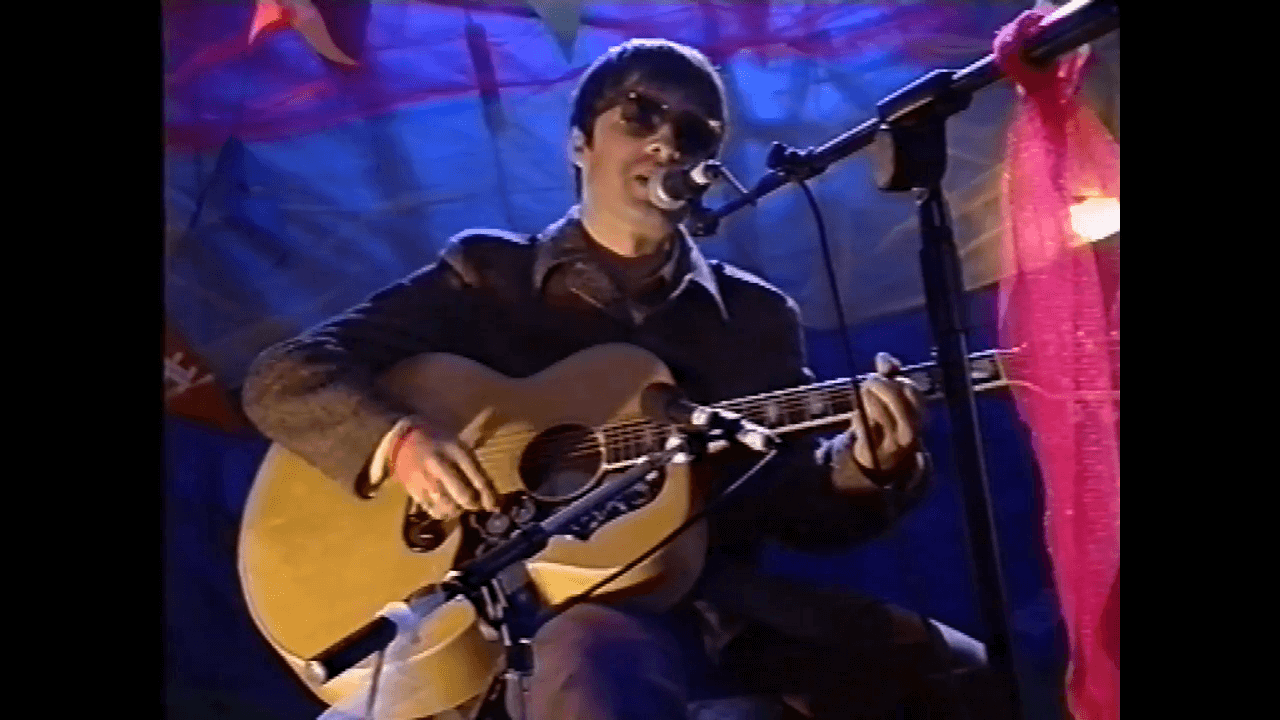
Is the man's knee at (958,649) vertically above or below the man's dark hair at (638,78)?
below

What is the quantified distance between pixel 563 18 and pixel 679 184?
24 cm

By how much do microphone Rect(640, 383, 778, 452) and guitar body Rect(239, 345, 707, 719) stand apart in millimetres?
16

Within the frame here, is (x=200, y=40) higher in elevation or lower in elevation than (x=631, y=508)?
higher

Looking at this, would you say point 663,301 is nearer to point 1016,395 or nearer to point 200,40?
point 1016,395

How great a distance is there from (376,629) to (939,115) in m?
0.87

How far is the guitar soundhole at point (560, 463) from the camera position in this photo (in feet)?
6.52

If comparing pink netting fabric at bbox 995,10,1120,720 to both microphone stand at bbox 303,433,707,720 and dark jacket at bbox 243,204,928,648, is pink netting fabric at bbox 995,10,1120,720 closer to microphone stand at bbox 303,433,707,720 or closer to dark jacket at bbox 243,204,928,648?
dark jacket at bbox 243,204,928,648

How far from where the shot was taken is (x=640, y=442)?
200 cm

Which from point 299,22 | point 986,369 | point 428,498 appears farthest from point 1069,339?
point 299,22

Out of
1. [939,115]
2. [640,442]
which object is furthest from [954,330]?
[640,442]

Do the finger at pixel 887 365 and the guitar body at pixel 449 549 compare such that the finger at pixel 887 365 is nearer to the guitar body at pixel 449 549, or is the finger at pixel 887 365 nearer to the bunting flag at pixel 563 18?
the guitar body at pixel 449 549

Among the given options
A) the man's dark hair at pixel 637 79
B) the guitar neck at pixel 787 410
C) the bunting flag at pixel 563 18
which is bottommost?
the guitar neck at pixel 787 410

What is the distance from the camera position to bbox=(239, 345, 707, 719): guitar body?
198 cm

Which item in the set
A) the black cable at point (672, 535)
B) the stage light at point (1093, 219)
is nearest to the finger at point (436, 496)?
the black cable at point (672, 535)
